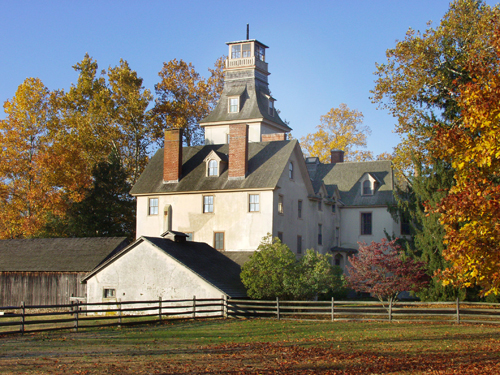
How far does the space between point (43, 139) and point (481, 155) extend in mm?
44072

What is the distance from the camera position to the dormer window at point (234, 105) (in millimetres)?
55250

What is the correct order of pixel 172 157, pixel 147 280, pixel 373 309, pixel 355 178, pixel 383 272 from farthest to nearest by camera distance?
pixel 355 178 < pixel 172 157 < pixel 147 280 < pixel 383 272 < pixel 373 309

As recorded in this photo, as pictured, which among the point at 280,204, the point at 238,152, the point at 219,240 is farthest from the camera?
the point at 238,152

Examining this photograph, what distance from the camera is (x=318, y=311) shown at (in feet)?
98.8

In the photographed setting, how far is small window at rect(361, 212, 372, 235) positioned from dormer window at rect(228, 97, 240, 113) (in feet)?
49.5

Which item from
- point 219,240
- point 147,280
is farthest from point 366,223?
point 147,280

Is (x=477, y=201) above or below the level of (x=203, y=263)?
above

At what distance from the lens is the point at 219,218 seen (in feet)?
137

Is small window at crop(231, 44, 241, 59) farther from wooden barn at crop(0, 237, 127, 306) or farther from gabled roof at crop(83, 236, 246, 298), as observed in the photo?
gabled roof at crop(83, 236, 246, 298)

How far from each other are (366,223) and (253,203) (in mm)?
13543

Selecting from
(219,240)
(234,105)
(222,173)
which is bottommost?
(219,240)

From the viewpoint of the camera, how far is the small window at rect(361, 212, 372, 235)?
49906 mm

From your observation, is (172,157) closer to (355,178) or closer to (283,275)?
(283,275)

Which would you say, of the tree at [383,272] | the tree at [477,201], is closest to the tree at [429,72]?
the tree at [383,272]
